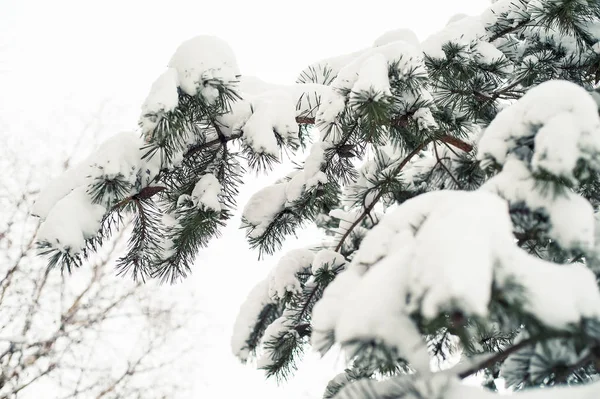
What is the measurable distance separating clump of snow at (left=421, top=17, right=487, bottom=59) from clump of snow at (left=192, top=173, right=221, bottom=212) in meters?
0.90

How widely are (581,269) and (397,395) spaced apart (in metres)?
0.27

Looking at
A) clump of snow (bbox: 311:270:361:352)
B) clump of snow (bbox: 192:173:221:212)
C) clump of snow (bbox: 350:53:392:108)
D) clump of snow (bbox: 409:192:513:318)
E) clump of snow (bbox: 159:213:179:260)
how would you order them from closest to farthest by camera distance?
clump of snow (bbox: 409:192:513:318), clump of snow (bbox: 311:270:361:352), clump of snow (bbox: 350:53:392:108), clump of snow (bbox: 192:173:221:212), clump of snow (bbox: 159:213:179:260)

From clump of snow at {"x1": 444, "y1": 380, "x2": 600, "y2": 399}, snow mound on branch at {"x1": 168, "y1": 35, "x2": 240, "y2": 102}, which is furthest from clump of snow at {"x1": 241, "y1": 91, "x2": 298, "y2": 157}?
clump of snow at {"x1": 444, "y1": 380, "x2": 600, "y2": 399}

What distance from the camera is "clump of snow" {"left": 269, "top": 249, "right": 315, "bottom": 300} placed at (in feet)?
4.14

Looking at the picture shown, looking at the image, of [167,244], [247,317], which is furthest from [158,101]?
[247,317]

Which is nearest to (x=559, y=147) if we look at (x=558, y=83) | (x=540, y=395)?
(x=558, y=83)

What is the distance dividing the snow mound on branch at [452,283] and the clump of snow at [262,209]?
934 mm

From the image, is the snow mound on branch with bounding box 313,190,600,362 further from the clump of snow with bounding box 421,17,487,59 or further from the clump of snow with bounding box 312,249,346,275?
the clump of snow with bounding box 421,17,487,59

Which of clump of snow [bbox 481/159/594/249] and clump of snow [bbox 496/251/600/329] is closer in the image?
clump of snow [bbox 496/251/600/329]

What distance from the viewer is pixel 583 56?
1.64m

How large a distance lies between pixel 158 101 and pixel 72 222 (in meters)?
0.38

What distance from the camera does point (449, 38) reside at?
152 cm

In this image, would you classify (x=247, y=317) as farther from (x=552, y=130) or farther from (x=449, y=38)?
(x=449, y=38)

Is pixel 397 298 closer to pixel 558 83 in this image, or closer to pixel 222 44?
pixel 558 83
